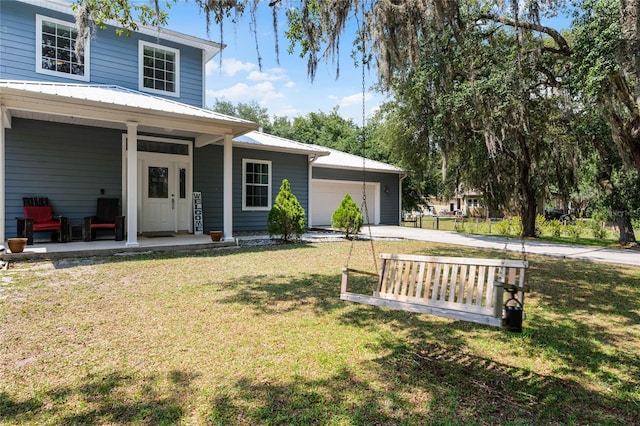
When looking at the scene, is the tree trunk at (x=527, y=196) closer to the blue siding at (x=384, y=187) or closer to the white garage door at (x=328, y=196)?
the white garage door at (x=328, y=196)

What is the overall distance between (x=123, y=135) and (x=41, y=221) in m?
2.62

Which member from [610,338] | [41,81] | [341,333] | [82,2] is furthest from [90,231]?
[610,338]

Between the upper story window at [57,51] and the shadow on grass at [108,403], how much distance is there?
896cm

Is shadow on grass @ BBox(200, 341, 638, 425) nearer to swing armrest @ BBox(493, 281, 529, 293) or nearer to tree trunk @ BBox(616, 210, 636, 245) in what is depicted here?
swing armrest @ BBox(493, 281, 529, 293)

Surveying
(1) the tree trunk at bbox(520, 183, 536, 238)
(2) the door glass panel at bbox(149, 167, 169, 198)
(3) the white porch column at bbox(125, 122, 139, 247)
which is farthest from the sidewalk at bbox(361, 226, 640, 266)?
(3) the white porch column at bbox(125, 122, 139, 247)

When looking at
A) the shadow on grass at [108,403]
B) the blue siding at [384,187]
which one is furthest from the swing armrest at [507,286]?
the blue siding at [384,187]

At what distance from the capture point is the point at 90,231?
818cm

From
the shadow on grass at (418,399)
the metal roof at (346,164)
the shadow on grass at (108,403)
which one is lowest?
the shadow on grass at (418,399)

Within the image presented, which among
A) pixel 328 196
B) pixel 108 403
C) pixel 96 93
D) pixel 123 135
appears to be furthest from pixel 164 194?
pixel 108 403

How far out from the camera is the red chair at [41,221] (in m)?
7.45

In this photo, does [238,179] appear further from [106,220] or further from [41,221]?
[41,221]

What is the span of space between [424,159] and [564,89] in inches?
233

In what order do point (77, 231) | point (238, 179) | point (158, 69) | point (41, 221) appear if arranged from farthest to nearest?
1. point (238, 179)
2. point (158, 69)
3. point (77, 231)
4. point (41, 221)

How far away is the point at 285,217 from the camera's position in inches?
367
